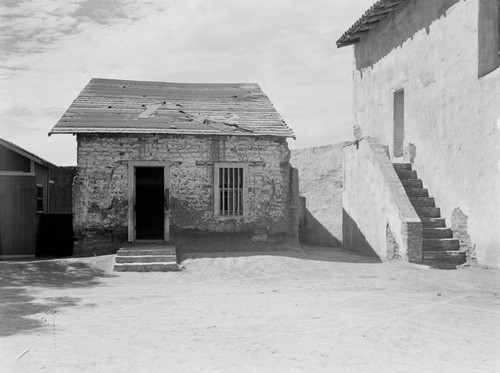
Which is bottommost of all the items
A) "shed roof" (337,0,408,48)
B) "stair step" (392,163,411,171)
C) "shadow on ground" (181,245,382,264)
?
"shadow on ground" (181,245,382,264)

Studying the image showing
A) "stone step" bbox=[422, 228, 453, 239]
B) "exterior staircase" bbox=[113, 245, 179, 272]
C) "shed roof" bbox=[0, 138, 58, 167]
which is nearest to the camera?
"exterior staircase" bbox=[113, 245, 179, 272]

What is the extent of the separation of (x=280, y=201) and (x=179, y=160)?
3.12m

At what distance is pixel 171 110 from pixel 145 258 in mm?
5423

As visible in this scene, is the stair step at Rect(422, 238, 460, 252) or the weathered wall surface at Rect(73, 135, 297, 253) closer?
the stair step at Rect(422, 238, 460, 252)

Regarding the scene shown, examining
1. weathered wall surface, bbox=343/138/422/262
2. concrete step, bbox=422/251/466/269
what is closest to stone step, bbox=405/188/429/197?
weathered wall surface, bbox=343/138/422/262

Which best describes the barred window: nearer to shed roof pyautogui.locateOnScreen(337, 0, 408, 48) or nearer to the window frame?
the window frame

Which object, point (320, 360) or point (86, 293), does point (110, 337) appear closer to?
point (320, 360)

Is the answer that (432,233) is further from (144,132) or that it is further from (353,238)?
(144,132)

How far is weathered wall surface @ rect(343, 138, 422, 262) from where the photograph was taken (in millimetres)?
13086

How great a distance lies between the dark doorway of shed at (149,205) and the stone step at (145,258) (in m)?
4.38

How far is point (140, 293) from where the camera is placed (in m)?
9.88

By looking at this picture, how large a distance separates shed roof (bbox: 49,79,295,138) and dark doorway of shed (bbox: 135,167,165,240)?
229 centimetres

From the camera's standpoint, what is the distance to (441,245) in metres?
13.4

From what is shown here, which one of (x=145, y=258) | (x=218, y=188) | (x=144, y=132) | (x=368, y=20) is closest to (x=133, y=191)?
(x=144, y=132)
